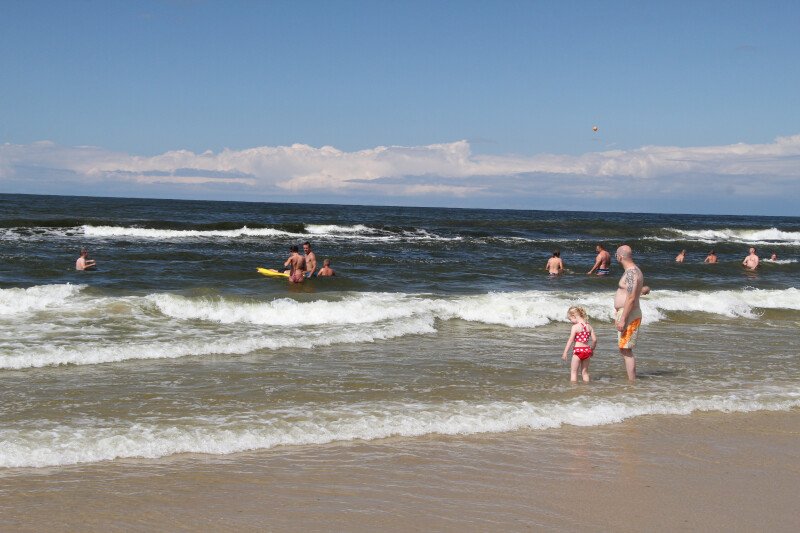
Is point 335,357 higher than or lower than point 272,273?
lower

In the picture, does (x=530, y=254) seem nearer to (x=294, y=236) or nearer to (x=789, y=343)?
(x=294, y=236)

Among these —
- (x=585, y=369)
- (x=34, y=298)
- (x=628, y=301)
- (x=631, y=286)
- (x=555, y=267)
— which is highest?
(x=631, y=286)

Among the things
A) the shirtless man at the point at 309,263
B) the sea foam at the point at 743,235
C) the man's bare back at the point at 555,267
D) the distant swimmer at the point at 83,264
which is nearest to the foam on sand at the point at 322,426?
the shirtless man at the point at 309,263

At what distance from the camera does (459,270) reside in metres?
23.1

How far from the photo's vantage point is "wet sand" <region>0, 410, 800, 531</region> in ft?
15.5

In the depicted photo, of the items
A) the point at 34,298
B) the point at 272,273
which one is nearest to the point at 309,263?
the point at 272,273

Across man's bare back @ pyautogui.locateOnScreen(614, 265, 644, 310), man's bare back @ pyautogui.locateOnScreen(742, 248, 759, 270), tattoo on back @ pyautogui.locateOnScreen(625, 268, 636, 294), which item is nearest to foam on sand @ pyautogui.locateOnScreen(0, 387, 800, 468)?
man's bare back @ pyautogui.locateOnScreen(614, 265, 644, 310)

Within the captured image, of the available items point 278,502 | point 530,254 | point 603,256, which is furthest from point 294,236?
point 278,502

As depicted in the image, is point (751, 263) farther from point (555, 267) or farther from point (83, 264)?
point (83, 264)

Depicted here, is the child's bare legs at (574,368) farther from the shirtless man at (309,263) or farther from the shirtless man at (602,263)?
the shirtless man at (602,263)

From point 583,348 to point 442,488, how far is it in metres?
4.05

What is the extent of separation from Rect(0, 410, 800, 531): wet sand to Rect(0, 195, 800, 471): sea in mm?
398

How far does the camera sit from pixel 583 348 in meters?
8.88

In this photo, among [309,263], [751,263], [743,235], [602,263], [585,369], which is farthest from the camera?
[743,235]
